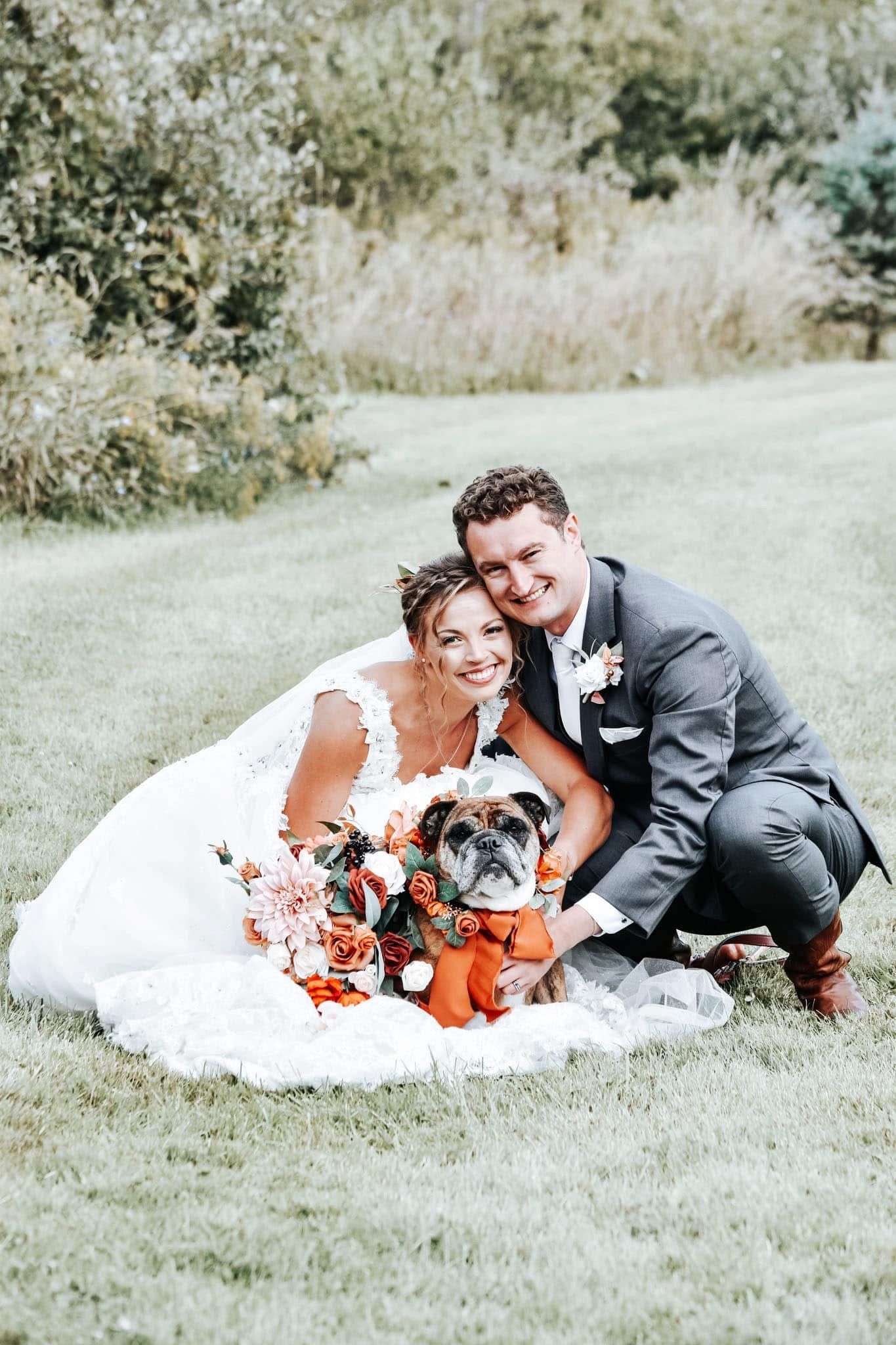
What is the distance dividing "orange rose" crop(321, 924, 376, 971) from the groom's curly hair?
1043 millimetres

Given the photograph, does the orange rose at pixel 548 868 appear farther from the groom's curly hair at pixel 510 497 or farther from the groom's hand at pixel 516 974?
the groom's curly hair at pixel 510 497

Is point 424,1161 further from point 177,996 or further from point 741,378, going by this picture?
point 741,378

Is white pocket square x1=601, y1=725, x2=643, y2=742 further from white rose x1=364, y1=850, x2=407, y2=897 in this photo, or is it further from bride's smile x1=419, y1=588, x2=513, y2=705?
white rose x1=364, y1=850, x2=407, y2=897

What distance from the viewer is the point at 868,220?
53.9ft

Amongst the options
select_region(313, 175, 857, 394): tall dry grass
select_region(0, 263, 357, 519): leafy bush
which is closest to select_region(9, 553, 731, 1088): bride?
select_region(0, 263, 357, 519): leafy bush

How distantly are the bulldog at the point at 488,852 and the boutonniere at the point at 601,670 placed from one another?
319mm

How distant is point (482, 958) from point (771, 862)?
74cm

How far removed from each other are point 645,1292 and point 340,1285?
0.52 metres

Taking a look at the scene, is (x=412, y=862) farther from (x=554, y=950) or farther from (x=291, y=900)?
(x=554, y=950)

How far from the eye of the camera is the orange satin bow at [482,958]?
317cm

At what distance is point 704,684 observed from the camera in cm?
337

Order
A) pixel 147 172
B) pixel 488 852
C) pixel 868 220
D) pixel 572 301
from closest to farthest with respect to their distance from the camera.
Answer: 1. pixel 488 852
2. pixel 147 172
3. pixel 572 301
4. pixel 868 220

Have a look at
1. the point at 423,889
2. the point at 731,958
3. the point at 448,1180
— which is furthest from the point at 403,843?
the point at 731,958

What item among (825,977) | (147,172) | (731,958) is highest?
(147,172)
